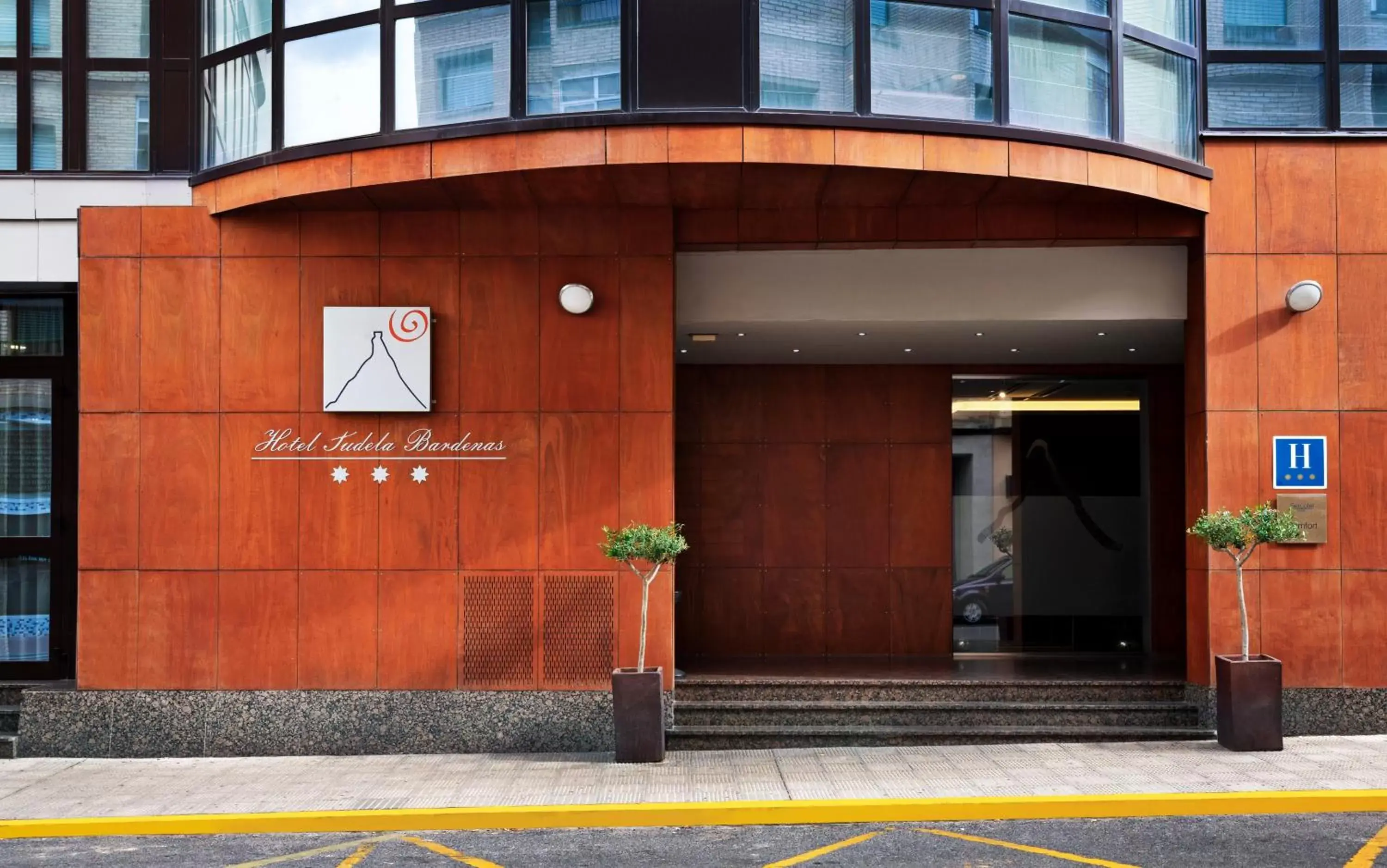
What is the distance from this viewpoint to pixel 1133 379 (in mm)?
16000

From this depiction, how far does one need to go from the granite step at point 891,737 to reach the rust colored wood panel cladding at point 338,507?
330 centimetres

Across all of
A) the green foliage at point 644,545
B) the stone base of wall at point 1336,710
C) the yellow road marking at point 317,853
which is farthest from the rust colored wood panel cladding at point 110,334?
the stone base of wall at point 1336,710

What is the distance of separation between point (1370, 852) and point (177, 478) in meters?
10.0

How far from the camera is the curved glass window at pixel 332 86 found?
1118cm

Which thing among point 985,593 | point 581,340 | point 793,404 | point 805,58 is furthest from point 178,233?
point 985,593

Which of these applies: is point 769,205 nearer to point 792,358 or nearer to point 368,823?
point 792,358

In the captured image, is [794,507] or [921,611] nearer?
[921,611]

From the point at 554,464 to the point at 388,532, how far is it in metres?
1.65

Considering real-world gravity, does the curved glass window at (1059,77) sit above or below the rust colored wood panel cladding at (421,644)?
above

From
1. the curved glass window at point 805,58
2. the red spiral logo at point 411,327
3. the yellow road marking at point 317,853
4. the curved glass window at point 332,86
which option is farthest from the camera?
the red spiral logo at point 411,327

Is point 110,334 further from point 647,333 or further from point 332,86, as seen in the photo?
point 647,333

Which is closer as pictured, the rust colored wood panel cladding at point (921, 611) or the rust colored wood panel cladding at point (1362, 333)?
the rust colored wood panel cladding at point (1362, 333)

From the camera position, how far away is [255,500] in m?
11.8

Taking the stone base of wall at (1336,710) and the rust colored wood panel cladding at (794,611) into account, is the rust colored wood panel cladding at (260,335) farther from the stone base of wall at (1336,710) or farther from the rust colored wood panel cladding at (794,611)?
the stone base of wall at (1336,710)
